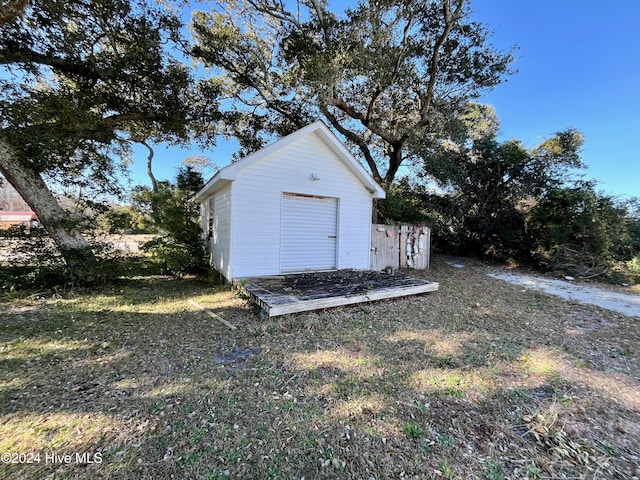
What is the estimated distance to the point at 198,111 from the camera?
29.7ft

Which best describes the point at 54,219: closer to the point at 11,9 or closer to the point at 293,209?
the point at 11,9

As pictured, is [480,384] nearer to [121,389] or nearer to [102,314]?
[121,389]

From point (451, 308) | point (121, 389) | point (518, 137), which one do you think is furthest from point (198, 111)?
point (518, 137)

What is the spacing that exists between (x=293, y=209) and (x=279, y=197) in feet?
1.75

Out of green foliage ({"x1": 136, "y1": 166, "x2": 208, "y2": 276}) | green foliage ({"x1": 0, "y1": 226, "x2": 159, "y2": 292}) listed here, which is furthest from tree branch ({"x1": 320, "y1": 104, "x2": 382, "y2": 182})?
green foliage ({"x1": 0, "y1": 226, "x2": 159, "y2": 292})

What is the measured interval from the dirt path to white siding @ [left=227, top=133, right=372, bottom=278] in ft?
16.8

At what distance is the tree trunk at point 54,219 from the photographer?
5746mm

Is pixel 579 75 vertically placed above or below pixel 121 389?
above

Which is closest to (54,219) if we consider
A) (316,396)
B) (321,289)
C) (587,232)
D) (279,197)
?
(279,197)

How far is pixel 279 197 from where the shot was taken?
677 cm

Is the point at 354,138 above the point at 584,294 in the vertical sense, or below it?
above

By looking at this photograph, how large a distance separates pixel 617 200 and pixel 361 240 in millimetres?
8494

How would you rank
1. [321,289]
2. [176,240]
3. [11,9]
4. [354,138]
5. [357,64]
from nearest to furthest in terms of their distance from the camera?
[11,9] → [321,289] → [176,240] → [357,64] → [354,138]

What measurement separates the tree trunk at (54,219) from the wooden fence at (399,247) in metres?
7.62
